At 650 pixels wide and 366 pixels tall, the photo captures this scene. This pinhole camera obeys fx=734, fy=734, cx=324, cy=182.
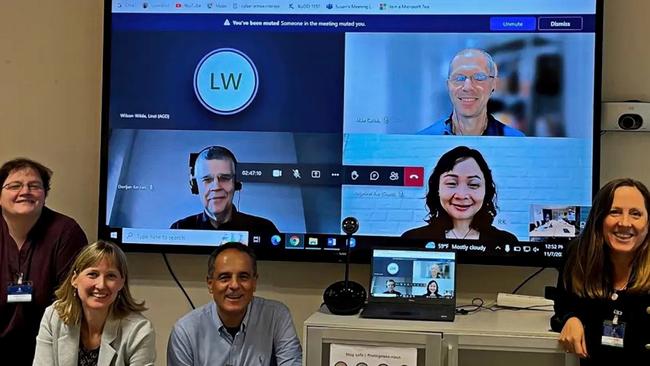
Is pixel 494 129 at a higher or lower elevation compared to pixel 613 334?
higher

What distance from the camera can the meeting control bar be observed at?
9.34ft

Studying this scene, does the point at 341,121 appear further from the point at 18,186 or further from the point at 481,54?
the point at 18,186

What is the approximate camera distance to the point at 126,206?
299 centimetres

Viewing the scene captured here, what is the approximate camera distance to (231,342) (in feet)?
8.22

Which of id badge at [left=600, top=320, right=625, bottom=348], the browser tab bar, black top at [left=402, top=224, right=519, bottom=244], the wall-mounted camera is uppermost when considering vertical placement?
the browser tab bar

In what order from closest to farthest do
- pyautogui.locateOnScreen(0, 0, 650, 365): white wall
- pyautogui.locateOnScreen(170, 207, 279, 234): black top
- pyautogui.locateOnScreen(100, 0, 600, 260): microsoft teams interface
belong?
pyautogui.locateOnScreen(100, 0, 600, 260): microsoft teams interface < pyautogui.locateOnScreen(170, 207, 279, 234): black top < pyautogui.locateOnScreen(0, 0, 650, 365): white wall

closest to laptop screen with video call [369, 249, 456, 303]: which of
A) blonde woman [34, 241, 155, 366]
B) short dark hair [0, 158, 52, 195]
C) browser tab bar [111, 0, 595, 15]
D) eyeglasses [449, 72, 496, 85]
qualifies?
eyeglasses [449, 72, 496, 85]

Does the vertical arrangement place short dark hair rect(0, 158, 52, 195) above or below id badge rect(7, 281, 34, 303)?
above

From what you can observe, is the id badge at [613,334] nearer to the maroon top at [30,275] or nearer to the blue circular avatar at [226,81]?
the blue circular avatar at [226,81]

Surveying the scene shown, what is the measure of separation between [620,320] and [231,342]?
4.09 feet

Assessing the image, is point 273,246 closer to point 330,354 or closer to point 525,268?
point 330,354

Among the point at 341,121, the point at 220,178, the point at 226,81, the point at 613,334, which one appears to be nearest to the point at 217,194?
the point at 220,178

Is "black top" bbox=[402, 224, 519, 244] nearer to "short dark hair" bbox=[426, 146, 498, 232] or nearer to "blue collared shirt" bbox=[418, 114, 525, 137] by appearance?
"short dark hair" bbox=[426, 146, 498, 232]

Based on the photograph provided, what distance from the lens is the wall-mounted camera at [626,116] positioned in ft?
9.23
